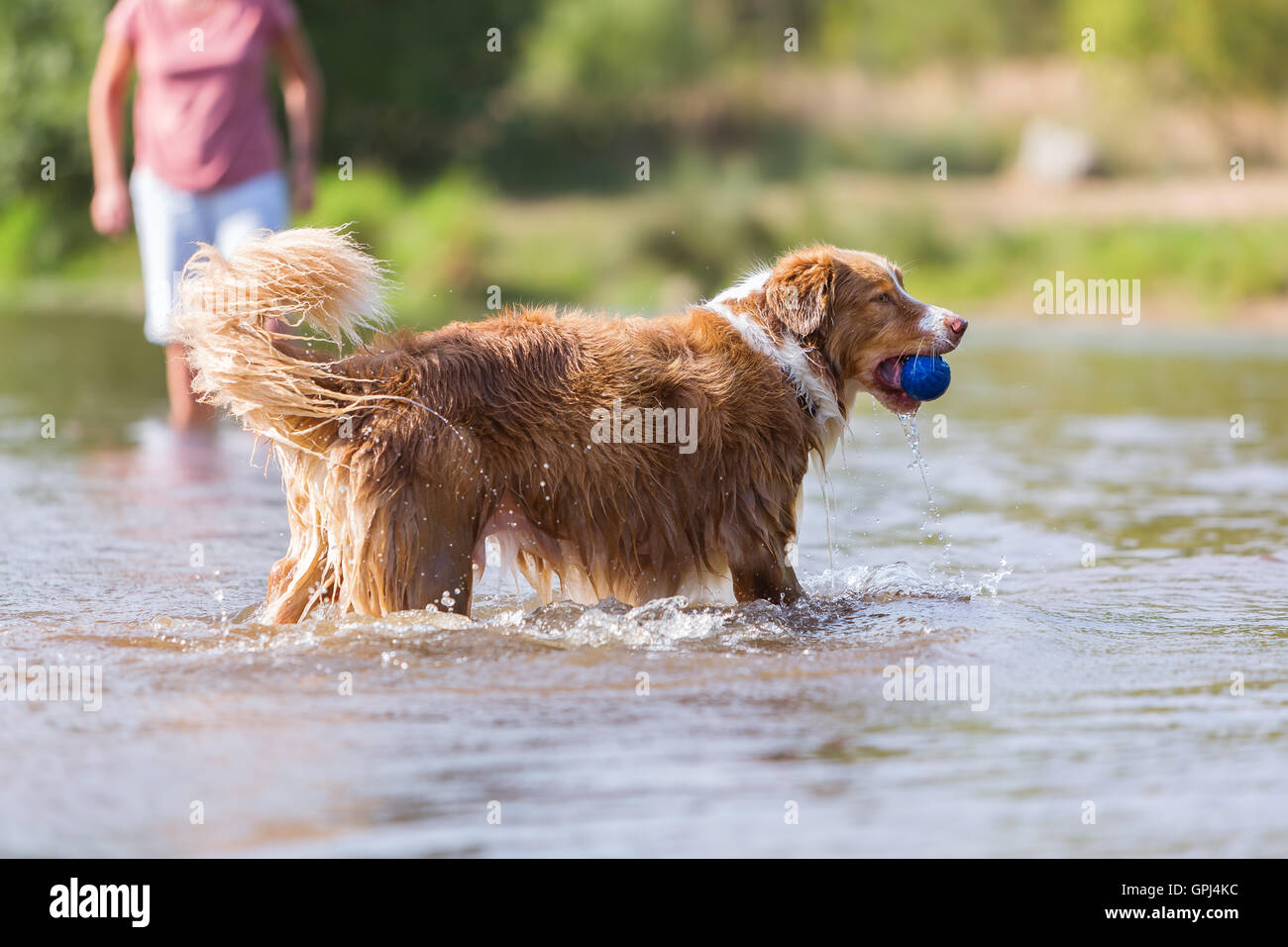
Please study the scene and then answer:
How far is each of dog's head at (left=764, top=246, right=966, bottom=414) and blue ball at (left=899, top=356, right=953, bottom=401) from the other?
3cm

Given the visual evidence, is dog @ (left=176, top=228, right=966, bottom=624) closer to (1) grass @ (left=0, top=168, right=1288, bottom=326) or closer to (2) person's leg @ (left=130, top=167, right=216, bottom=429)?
(2) person's leg @ (left=130, top=167, right=216, bottom=429)

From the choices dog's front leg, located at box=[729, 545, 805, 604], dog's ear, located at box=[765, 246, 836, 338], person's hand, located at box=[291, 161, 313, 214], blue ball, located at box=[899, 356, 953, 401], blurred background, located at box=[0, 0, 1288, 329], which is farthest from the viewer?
blurred background, located at box=[0, 0, 1288, 329]

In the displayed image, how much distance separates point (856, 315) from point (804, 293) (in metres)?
0.25

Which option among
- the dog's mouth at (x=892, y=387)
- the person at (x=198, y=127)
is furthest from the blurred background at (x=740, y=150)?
the dog's mouth at (x=892, y=387)

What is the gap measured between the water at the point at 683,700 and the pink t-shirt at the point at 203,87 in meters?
1.80

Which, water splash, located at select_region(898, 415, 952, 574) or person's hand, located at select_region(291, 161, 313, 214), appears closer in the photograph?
water splash, located at select_region(898, 415, 952, 574)

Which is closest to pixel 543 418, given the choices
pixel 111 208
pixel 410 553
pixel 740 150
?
pixel 410 553

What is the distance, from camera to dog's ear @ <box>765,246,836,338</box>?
6.20 meters

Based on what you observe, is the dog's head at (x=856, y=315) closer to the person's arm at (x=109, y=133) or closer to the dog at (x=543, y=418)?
the dog at (x=543, y=418)

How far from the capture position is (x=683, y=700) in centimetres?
499

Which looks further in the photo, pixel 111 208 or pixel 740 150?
pixel 740 150

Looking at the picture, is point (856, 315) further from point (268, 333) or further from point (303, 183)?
point (303, 183)

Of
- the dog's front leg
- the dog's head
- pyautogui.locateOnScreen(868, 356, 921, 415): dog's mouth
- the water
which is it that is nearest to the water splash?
the water
